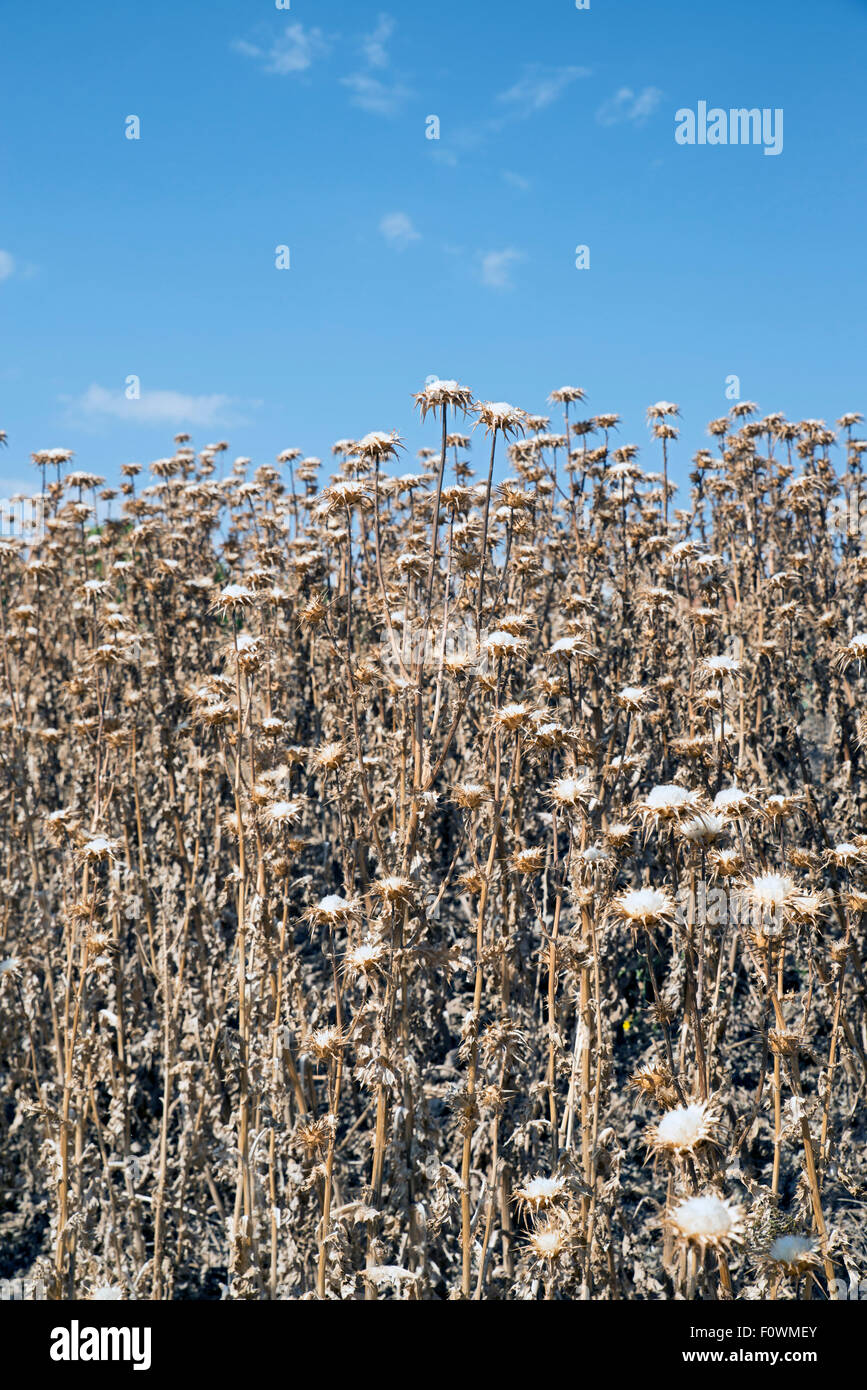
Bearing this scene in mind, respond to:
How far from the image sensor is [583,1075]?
3.47m

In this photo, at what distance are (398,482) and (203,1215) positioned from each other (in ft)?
14.3

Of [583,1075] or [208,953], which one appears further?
[208,953]

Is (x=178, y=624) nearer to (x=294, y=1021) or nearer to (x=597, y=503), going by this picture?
(x=597, y=503)

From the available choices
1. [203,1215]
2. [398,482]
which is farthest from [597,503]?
[203,1215]

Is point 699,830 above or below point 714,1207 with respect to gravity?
above

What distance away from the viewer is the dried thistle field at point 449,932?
3172 mm

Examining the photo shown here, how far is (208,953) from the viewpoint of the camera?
200 inches

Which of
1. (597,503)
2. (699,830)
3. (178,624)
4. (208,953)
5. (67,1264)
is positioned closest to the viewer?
(699,830)

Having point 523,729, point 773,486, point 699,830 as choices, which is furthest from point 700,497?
point 699,830

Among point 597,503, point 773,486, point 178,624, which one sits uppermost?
point 773,486

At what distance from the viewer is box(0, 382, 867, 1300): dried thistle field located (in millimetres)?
3172

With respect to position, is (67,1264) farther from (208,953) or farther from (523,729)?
(523,729)

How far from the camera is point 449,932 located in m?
5.51
